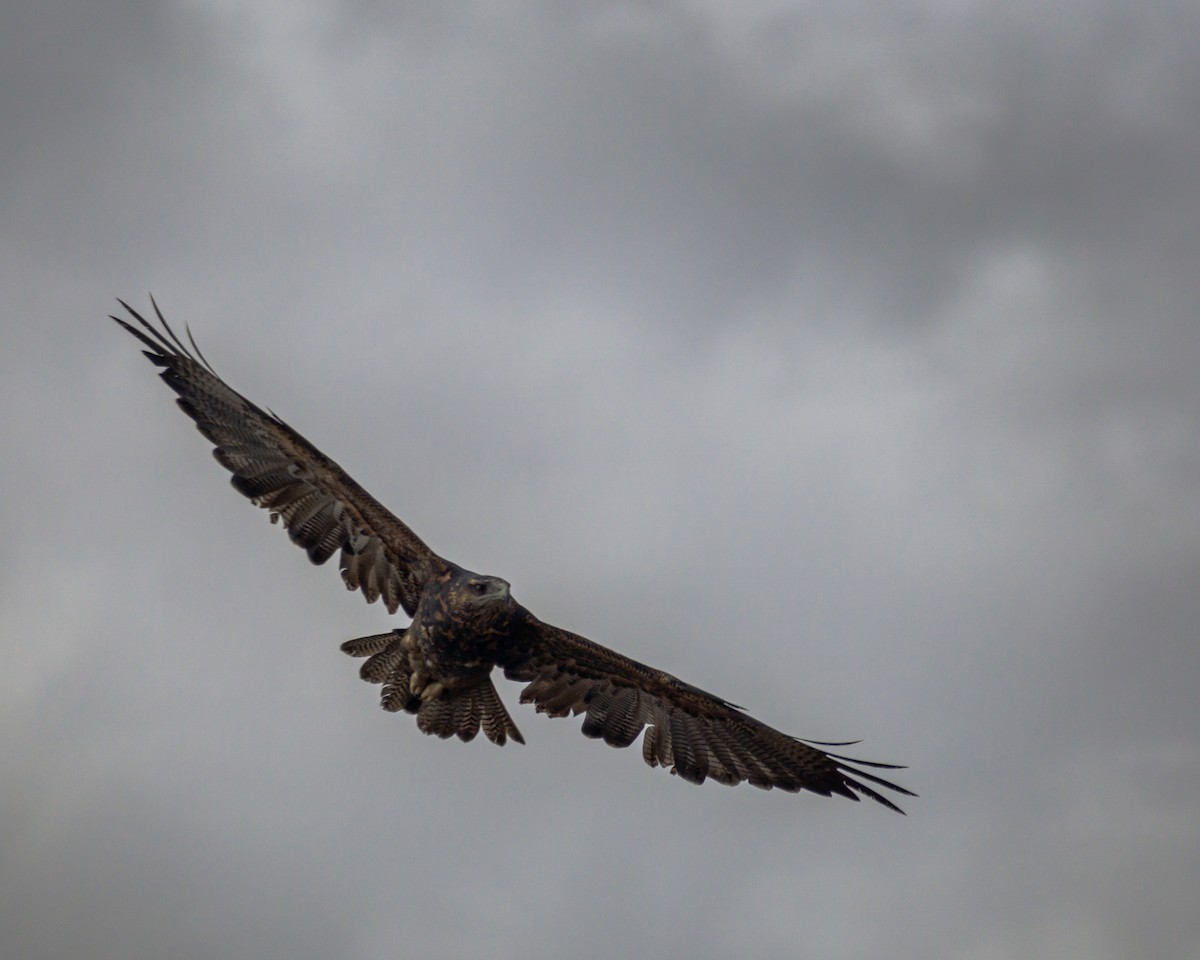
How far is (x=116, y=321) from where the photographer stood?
51.8 feet

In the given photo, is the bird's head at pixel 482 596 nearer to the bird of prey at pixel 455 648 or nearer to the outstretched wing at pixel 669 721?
the bird of prey at pixel 455 648

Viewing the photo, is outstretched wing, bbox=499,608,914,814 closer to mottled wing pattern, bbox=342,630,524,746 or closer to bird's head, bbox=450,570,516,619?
mottled wing pattern, bbox=342,630,524,746

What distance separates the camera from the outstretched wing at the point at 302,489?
16.5m

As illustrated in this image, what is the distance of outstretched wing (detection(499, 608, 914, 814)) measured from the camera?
57.2 ft

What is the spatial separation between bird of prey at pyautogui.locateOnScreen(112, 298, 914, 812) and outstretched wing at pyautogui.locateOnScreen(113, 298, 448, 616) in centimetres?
1

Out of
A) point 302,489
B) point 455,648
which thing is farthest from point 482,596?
point 302,489

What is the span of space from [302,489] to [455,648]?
245 centimetres

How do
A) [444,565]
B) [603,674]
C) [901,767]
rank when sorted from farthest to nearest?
1. [603,674]
2. [444,565]
3. [901,767]

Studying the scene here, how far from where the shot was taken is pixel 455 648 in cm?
1614

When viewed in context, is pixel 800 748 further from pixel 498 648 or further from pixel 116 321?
pixel 116 321

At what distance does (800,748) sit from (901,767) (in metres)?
2.42

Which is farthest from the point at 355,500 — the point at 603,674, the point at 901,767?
the point at 901,767

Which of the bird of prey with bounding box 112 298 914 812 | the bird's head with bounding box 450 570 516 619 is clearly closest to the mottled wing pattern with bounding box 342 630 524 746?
the bird of prey with bounding box 112 298 914 812

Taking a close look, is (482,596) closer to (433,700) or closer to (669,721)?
(433,700)
